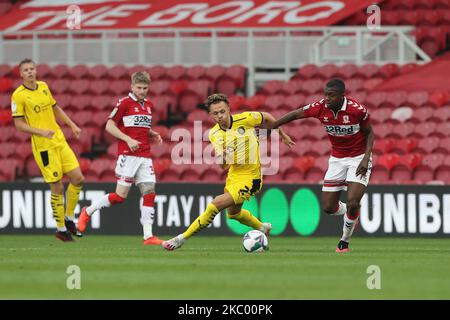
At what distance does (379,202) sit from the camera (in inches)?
698

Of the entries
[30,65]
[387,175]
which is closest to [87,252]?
[30,65]

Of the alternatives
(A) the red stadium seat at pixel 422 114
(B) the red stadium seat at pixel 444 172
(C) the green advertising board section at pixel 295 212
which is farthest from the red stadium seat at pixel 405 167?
(C) the green advertising board section at pixel 295 212

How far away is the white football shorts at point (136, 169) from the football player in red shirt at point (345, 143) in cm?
220

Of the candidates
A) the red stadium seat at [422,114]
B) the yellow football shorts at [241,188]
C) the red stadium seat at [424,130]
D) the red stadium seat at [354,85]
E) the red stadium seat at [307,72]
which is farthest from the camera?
the red stadium seat at [307,72]

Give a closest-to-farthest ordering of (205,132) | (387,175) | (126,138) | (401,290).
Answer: (401,290), (126,138), (387,175), (205,132)

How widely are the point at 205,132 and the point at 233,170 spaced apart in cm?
694

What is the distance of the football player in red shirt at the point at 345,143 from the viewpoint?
13.3 metres

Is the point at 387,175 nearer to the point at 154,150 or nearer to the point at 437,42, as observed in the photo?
the point at 154,150

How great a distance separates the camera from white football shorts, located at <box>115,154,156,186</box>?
15.0 metres

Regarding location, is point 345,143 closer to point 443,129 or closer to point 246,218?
point 246,218

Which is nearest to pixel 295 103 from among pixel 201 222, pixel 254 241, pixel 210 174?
pixel 210 174

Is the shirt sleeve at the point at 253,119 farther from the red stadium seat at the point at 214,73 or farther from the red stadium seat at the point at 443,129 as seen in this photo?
the red stadium seat at the point at 214,73

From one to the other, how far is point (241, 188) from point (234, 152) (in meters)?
0.39

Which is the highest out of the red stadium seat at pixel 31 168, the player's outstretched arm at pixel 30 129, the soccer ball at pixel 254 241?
the player's outstretched arm at pixel 30 129
